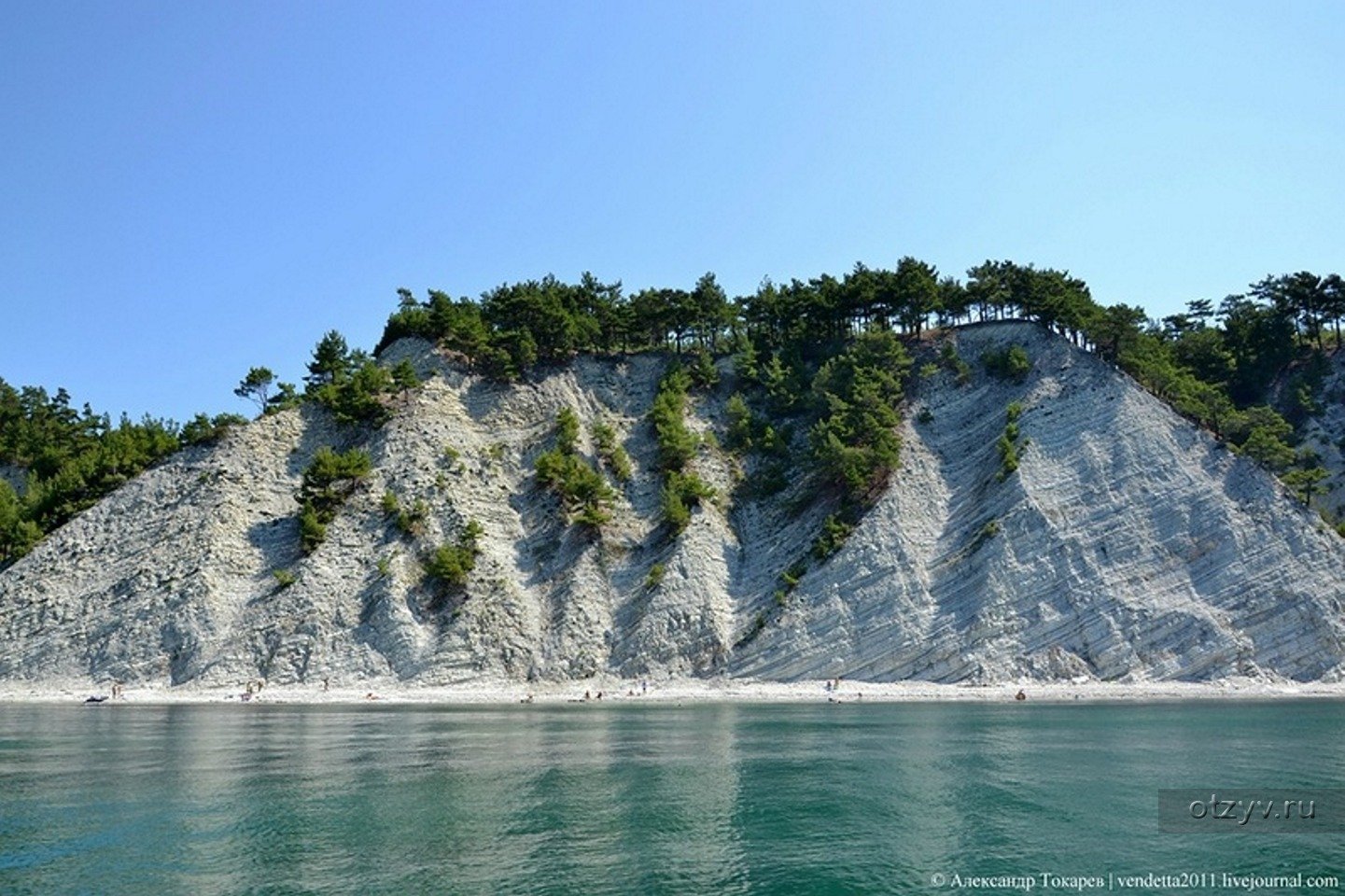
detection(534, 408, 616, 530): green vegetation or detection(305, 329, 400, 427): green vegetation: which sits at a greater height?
detection(305, 329, 400, 427): green vegetation

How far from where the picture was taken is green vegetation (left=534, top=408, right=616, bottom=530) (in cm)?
7275

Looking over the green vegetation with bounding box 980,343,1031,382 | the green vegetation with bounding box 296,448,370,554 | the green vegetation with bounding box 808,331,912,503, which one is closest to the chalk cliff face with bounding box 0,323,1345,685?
the green vegetation with bounding box 296,448,370,554

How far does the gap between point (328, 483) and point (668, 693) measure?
96.4ft

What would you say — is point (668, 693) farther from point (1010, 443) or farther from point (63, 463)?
point (63, 463)

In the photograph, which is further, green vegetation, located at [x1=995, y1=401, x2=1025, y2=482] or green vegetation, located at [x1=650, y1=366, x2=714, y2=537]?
green vegetation, located at [x1=650, y1=366, x2=714, y2=537]

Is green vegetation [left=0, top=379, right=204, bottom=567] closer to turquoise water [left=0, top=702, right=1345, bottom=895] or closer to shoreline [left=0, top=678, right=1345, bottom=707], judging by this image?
shoreline [left=0, top=678, right=1345, bottom=707]

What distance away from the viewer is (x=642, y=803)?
1099 inches

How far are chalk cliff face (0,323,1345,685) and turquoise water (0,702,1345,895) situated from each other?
13815 mm

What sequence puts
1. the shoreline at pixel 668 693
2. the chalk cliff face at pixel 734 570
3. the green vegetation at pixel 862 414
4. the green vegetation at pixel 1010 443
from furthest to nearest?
1. the green vegetation at pixel 862 414
2. the green vegetation at pixel 1010 443
3. the chalk cliff face at pixel 734 570
4. the shoreline at pixel 668 693

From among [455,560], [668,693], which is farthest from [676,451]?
[668,693]

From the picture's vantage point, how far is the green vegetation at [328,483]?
72250 millimetres

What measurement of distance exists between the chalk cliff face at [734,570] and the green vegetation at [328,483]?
112 cm

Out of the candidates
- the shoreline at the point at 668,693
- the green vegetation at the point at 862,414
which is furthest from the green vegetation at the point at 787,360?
the shoreline at the point at 668,693

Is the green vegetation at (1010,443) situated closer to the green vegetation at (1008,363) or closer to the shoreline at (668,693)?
the green vegetation at (1008,363)
